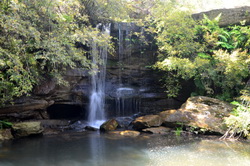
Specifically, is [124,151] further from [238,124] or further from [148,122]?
[238,124]

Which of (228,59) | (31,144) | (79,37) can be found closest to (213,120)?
(228,59)

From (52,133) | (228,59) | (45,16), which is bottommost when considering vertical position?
(52,133)

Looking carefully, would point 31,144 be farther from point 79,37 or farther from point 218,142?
point 218,142

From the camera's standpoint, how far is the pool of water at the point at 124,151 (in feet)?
17.1

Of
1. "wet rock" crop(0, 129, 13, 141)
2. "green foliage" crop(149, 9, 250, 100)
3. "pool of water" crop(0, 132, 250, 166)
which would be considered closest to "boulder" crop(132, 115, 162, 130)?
"pool of water" crop(0, 132, 250, 166)

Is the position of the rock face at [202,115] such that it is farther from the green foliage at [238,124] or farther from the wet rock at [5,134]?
the wet rock at [5,134]

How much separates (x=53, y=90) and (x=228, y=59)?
8.54 metres

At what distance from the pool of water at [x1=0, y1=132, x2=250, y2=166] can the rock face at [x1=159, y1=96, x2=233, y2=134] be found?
84 cm

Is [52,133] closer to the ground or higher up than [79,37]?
closer to the ground

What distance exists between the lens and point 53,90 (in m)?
10.2

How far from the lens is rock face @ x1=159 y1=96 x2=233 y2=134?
27.6ft

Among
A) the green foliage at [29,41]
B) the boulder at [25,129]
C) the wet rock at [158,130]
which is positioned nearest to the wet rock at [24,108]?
the green foliage at [29,41]

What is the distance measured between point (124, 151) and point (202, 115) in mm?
4445

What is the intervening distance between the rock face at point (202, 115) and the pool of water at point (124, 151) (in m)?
0.84
